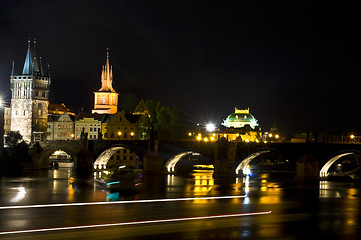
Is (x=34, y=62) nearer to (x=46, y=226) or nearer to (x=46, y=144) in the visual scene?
(x=46, y=144)

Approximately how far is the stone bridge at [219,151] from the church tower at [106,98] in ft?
218

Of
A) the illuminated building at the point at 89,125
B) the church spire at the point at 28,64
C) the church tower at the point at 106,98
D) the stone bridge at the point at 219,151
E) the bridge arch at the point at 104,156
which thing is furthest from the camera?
the church tower at the point at 106,98

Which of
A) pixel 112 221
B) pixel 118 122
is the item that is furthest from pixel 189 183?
pixel 118 122

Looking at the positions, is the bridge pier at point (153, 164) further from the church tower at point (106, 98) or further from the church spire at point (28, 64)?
the church tower at point (106, 98)

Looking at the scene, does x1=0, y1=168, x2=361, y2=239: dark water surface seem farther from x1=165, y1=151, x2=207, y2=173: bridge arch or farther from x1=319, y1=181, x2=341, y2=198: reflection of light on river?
x1=165, y1=151, x2=207, y2=173: bridge arch

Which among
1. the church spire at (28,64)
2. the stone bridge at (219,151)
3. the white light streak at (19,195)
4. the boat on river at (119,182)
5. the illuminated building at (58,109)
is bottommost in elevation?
the white light streak at (19,195)

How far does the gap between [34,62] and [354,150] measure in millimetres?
88746

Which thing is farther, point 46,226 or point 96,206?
point 96,206

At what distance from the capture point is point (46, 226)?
38.7m

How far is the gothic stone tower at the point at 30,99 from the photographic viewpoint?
5566 inches

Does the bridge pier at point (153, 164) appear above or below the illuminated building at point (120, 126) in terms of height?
below

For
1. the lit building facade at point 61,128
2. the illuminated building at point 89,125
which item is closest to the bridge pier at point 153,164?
the illuminated building at point 89,125

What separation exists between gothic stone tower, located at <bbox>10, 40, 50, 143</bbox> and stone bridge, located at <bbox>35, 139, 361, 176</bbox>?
37.9m

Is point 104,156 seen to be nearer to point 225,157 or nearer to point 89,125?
point 225,157
